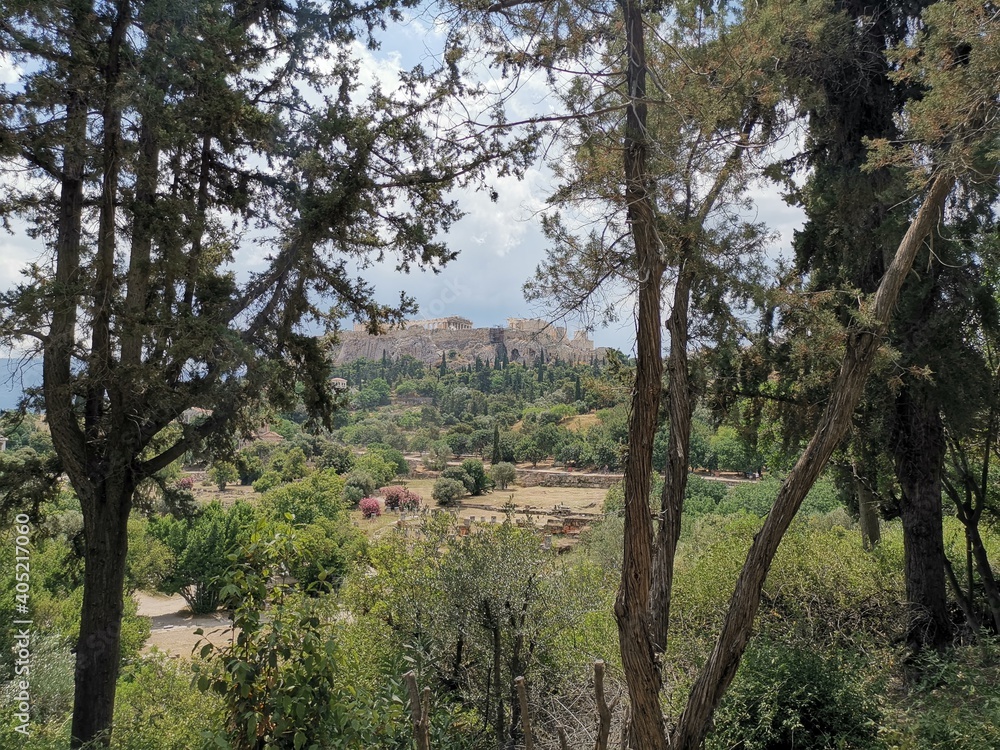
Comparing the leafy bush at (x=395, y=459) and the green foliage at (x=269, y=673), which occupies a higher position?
the green foliage at (x=269, y=673)

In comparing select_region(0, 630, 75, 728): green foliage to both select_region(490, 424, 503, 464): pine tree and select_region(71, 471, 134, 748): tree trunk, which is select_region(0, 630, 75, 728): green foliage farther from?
select_region(490, 424, 503, 464): pine tree

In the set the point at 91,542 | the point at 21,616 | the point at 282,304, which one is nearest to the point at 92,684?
the point at 91,542

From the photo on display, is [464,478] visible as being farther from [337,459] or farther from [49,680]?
[49,680]

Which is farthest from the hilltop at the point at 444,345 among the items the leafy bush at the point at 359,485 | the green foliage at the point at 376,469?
the leafy bush at the point at 359,485

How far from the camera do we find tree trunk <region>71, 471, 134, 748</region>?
14.9 feet

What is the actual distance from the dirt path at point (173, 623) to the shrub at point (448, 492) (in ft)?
48.9

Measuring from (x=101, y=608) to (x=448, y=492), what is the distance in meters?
28.9

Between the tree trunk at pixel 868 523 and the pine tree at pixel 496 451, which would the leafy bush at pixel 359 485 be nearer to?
the pine tree at pixel 496 451

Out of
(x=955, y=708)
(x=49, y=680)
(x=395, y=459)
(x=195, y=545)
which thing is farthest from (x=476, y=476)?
(x=955, y=708)

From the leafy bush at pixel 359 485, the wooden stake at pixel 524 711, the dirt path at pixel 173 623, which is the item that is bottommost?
the dirt path at pixel 173 623

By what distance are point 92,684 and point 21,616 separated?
4789mm

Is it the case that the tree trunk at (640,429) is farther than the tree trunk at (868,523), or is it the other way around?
the tree trunk at (868,523)

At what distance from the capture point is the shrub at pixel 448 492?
108ft

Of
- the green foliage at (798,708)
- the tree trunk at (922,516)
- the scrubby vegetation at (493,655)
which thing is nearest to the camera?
the scrubby vegetation at (493,655)
